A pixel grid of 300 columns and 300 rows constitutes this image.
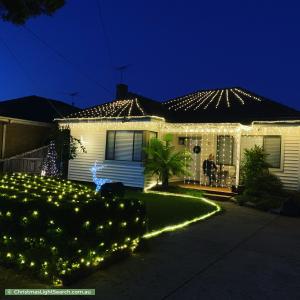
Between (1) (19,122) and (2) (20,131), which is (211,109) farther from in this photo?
(2) (20,131)

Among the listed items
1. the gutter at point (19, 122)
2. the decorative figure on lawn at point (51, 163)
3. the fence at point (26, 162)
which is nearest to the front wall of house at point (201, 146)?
the decorative figure on lawn at point (51, 163)

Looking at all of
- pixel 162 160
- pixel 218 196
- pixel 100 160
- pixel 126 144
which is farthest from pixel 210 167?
pixel 100 160

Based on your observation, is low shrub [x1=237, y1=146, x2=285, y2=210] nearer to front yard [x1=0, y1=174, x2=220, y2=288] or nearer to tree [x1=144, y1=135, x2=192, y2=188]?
tree [x1=144, y1=135, x2=192, y2=188]

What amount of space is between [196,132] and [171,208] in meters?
5.29

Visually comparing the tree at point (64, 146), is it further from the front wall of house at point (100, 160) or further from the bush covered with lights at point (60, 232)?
the bush covered with lights at point (60, 232)

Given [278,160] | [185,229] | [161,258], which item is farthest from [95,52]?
[161,258]

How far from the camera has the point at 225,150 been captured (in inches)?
618

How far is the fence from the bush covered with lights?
11329 millimetres

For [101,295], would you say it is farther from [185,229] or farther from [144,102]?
[144,102]

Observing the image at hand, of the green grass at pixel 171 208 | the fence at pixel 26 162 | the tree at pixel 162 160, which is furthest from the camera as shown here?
the fence at pixel 26 162

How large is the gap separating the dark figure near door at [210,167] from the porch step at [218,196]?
1543 mm

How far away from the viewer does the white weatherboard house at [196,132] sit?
530 inches

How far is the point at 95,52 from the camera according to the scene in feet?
84.1

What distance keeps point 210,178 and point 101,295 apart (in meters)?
11.4
